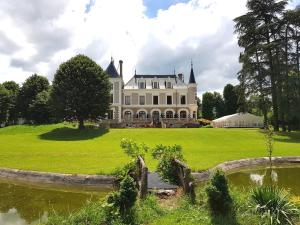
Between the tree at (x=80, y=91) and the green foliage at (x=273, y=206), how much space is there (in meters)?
35.8

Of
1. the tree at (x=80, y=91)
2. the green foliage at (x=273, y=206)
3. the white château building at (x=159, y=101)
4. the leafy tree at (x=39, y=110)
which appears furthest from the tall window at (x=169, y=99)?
the green foliage at (x=273, y=206)

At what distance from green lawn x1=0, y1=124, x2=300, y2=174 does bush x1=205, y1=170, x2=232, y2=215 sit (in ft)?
31.9

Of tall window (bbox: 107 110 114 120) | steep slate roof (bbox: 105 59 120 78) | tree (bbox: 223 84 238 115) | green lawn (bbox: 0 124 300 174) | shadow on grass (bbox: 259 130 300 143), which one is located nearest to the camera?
green lawn (bbox: 0 124 300 174)

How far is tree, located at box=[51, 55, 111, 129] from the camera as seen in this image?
44938 millimetres

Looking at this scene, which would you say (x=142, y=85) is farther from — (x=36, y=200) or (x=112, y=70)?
(x=36, y=200)

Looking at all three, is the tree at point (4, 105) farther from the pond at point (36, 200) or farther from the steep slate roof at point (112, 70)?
the pond at point (36, 200)

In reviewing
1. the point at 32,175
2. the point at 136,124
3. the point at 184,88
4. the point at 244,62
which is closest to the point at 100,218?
the point at 32,175

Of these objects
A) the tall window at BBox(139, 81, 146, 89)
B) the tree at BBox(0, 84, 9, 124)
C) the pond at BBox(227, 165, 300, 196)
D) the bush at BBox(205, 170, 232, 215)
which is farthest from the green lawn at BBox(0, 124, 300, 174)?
the tall window at BBox(139, 81, 146, 89)

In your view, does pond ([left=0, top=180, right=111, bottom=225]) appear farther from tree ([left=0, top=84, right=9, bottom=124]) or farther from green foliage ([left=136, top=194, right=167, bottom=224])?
tree ([left=0, top=84, right=9, bottom=124])

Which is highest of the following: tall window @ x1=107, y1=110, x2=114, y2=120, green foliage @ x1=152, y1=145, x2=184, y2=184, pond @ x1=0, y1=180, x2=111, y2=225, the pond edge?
tall window @ x1=107, y1=110, x2=114, y2=120

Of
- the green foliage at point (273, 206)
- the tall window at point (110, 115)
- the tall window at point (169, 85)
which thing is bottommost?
the green foliage at point (273, 206)

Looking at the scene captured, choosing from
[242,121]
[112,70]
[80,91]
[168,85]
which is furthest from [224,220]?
[168,85]

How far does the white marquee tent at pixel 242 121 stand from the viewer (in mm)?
52281

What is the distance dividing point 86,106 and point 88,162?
72.9ft
